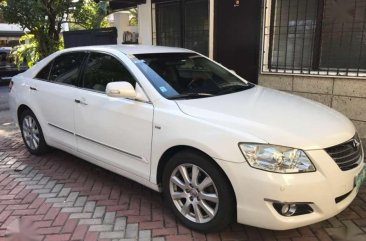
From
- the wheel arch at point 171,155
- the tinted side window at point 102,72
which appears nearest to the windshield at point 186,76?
the tinted side window at point 102,72

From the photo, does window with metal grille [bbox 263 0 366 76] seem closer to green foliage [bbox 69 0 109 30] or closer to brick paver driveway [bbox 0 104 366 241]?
brick paver driveway [bbox 0 104 366 241]

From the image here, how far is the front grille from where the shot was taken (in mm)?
2865

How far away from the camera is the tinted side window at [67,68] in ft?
14.5

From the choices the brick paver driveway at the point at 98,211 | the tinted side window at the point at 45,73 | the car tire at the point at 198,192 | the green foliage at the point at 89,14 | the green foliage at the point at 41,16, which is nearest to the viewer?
A: the car tire at the point at 198,192

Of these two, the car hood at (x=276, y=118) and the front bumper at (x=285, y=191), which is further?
the car hood at (x=276, y=118)

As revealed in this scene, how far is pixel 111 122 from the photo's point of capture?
371 centimetres

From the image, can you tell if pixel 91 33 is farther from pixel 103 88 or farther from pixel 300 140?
pixel 300 140

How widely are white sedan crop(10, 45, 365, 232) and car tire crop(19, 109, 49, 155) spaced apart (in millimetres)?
502

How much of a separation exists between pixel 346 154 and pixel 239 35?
423 cm

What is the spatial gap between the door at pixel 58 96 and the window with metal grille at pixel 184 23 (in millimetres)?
3620

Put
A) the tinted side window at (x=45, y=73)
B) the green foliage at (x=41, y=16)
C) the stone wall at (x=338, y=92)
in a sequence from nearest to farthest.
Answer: the tinted side window at (x=45, y=73) → the stone wall at (x=338, y=92) → the green foliage at (x=41, y=16)

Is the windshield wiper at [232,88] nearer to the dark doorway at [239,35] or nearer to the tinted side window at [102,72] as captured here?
the tinted side window at [102,72]

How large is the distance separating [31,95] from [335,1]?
4.74 meters

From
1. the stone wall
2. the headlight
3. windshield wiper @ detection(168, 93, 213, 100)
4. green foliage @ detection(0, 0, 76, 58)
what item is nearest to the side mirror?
windshield wiper @ detection(168, 93, 213, 100)
